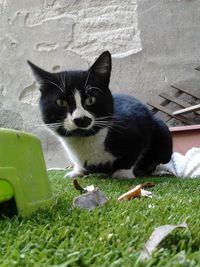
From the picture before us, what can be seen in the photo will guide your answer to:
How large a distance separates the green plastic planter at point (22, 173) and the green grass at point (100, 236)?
3cm

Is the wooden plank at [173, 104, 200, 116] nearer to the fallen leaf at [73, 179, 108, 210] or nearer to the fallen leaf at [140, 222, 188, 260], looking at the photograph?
the fallen leaf at [73, 179, 108, 210]

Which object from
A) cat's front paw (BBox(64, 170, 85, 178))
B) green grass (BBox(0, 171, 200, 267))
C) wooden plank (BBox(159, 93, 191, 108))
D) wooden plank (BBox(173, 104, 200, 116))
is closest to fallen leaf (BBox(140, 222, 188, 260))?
green grass (BBox(0, 171, 200, 267))

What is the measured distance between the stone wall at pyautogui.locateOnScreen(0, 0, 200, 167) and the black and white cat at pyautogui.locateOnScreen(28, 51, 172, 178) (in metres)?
1.02

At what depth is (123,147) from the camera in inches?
62.4

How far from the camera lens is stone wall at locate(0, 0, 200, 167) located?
273cm

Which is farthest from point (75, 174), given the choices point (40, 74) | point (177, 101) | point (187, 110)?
point (177, 101)

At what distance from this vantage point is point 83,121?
1427 millimetres

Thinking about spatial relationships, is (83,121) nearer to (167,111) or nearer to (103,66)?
(103,66)

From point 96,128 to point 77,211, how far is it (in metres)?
0.82

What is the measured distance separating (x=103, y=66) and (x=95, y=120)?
223 mm

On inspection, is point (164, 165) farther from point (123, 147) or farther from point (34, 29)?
point (34, 29)

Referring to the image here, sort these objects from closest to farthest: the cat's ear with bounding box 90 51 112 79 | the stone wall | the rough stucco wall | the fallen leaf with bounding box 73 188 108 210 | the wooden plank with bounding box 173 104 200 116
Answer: the fallen leaf with bounding box 73 188 108 210 < the cat's ear with bounding box 90 51 112 79 < the wooden plank with bounding box 173 104 200 116 < the stone wall < the rough stucco wall

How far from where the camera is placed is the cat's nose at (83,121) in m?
1.42

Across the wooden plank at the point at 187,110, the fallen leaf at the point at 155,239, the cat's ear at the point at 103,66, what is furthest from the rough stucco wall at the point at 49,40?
the fallen leaf at the point at 155,239
